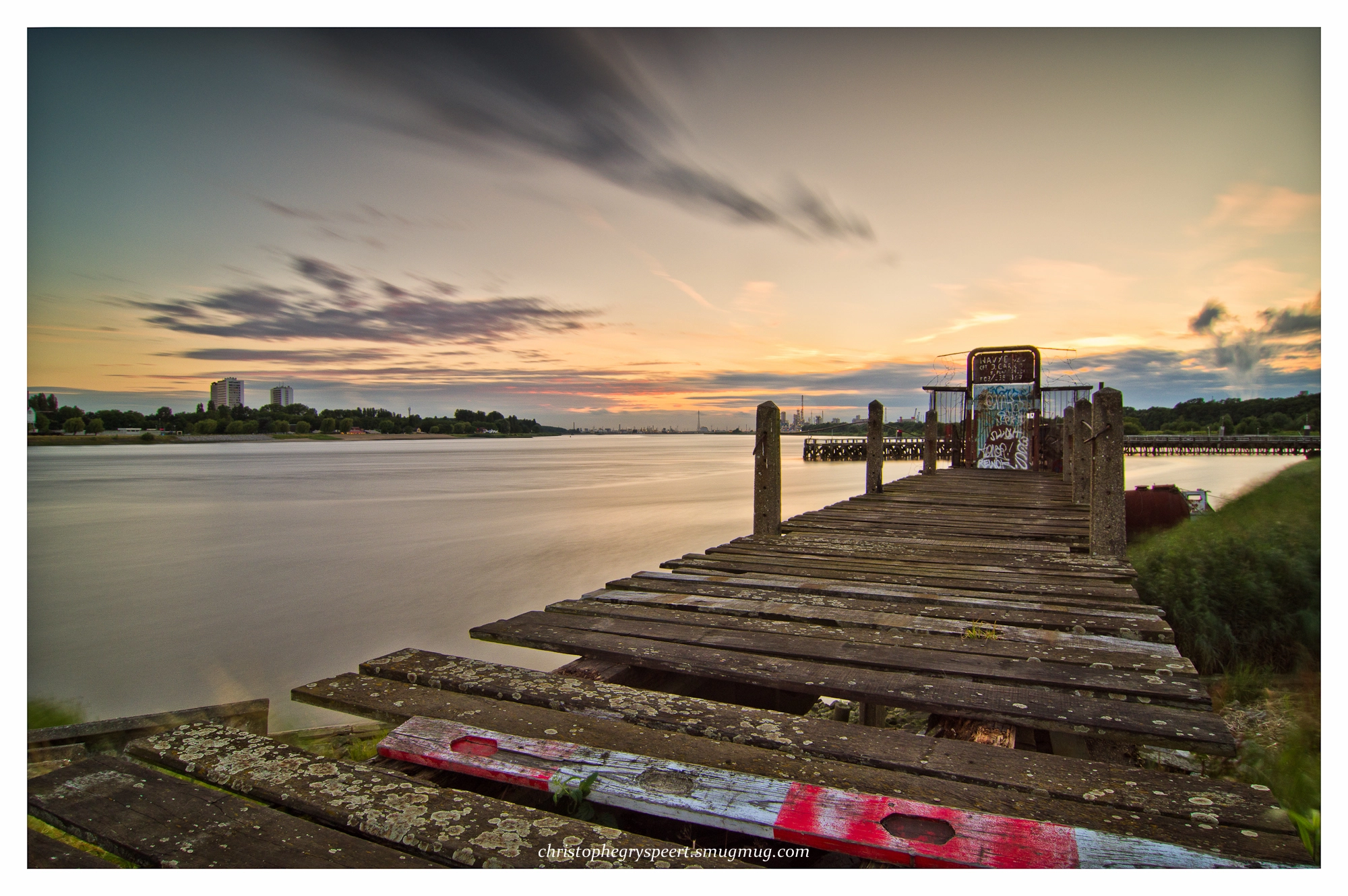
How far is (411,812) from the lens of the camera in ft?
5.46

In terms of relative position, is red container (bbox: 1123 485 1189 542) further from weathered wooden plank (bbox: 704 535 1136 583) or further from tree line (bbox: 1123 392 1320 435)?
weathered wooden plank (bbox: 704 535 1136 583)

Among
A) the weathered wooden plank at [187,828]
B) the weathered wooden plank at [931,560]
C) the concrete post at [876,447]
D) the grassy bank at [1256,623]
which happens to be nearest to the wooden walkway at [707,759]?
the weathered wooden plank at [187,828]

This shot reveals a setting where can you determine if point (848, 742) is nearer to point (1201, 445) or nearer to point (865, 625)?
point (865, 625)

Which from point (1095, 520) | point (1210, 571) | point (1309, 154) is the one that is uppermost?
point (1309, 154)

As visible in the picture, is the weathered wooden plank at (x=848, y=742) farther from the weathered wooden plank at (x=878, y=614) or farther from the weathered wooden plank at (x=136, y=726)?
the weathered wooden plank at (x=878, y=614)

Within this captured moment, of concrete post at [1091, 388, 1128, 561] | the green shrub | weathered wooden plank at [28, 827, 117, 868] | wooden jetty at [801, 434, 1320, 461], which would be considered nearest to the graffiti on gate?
concrete post at [1091, 388, 1128, 561]

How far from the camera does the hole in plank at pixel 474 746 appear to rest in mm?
1979

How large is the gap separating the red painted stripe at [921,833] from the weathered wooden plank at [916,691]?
671mm

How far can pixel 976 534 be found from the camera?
6488 millimetres
